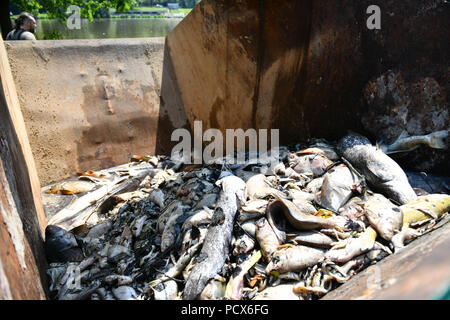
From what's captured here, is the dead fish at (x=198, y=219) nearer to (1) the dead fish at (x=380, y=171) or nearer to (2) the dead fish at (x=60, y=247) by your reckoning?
(2) the dead fish at (x=60, y=247)

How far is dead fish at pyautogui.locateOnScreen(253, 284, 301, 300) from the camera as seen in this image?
1869mm

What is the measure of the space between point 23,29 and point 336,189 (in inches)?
190

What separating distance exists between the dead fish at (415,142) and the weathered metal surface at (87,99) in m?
3.24

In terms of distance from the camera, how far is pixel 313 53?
3.30 metres

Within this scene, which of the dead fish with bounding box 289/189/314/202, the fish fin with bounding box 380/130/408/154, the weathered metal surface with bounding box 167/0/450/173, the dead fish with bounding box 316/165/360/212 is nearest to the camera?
the dead fish with bounding box 316/165/360/212

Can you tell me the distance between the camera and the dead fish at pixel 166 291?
2031 millimetres

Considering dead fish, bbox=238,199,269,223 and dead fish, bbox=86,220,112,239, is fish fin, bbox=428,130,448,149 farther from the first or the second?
dead fish, bbox=86,220,112,239

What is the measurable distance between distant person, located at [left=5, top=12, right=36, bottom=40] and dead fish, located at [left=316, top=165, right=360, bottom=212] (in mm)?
4452

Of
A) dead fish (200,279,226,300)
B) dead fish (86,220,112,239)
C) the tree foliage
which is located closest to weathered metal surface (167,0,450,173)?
dead fish (86,220,112,239)

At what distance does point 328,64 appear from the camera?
3.32 metres

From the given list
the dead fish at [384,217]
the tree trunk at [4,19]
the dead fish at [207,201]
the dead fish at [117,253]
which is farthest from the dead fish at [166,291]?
the tree trunk at [4,19]

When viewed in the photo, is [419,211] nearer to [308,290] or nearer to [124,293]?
[308,290]

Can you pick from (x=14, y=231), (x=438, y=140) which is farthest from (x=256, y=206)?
(x=438, y=140)

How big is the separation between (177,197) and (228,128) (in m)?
1.32
